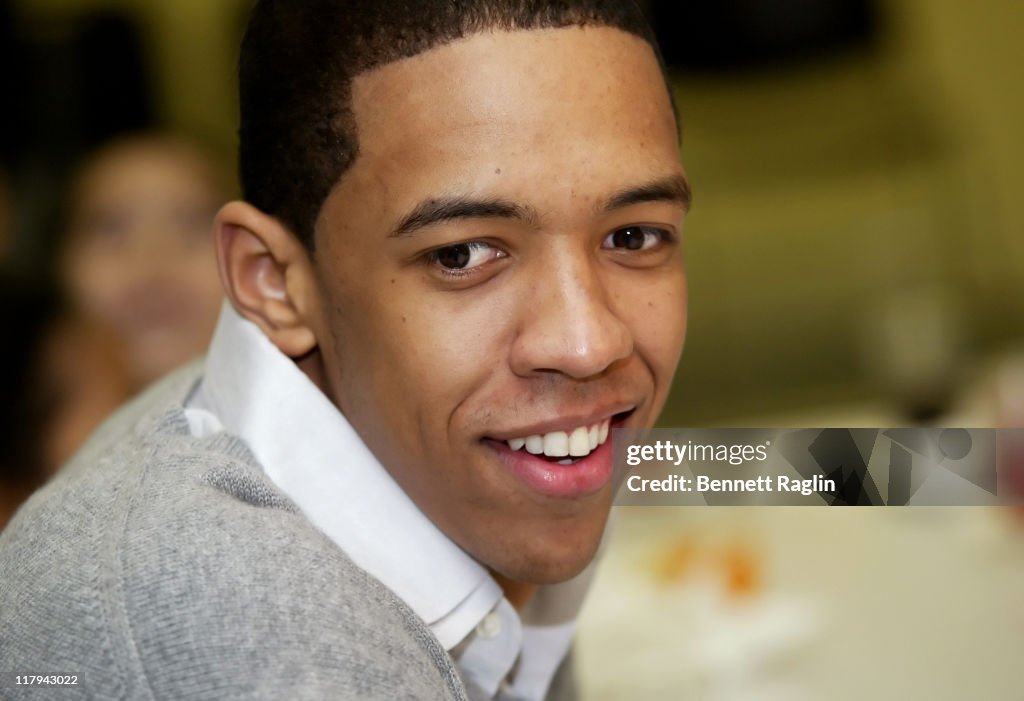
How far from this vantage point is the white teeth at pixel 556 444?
0.87m

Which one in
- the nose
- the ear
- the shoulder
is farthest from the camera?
the ear

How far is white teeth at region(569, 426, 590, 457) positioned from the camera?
875 mm

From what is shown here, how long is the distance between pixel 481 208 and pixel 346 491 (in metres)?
0.25

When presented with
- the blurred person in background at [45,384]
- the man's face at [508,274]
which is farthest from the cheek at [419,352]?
the blurred person in background at [45,384]

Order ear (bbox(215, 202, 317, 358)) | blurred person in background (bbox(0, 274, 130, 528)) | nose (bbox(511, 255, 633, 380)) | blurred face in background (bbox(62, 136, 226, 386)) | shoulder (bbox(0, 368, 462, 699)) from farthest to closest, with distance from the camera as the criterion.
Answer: blurred face in background (bbox(62, 136, 226, 386)) < blurred person in background (bbox(0, 274, 130, 528)) < ear (bbox(215, 202, 317, 358)) < nose (bbox(511, 255, 633, 380)) < shoulder (bbox(0, 368, 462, 699))

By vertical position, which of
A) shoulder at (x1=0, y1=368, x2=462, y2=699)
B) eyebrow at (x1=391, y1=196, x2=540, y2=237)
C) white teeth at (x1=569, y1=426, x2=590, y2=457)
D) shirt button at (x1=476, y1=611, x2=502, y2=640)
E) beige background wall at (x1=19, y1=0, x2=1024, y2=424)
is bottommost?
shoulder at (x1=0, y1=368, x2=462, y2=699)

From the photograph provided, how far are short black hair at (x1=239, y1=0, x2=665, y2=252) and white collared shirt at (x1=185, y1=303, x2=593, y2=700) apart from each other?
0.12 meters

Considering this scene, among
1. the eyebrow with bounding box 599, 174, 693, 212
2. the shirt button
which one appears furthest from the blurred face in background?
the eyebrow with bounding box 599, 174, 693, 212

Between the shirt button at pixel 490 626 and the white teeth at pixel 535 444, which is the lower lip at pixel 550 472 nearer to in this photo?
the white teeth at pixel 535 444

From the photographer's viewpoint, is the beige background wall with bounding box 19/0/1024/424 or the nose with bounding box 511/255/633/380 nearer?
the nose with bounding box 511/255/633/380

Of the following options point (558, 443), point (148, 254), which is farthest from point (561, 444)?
point (148, 254)

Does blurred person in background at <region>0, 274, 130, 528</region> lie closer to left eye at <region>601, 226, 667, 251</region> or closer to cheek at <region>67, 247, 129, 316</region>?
cheek at <region>67, 247, 129, 316</region>

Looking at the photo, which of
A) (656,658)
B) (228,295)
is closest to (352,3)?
(228,295)

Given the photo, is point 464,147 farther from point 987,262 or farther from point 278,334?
point 987,262
